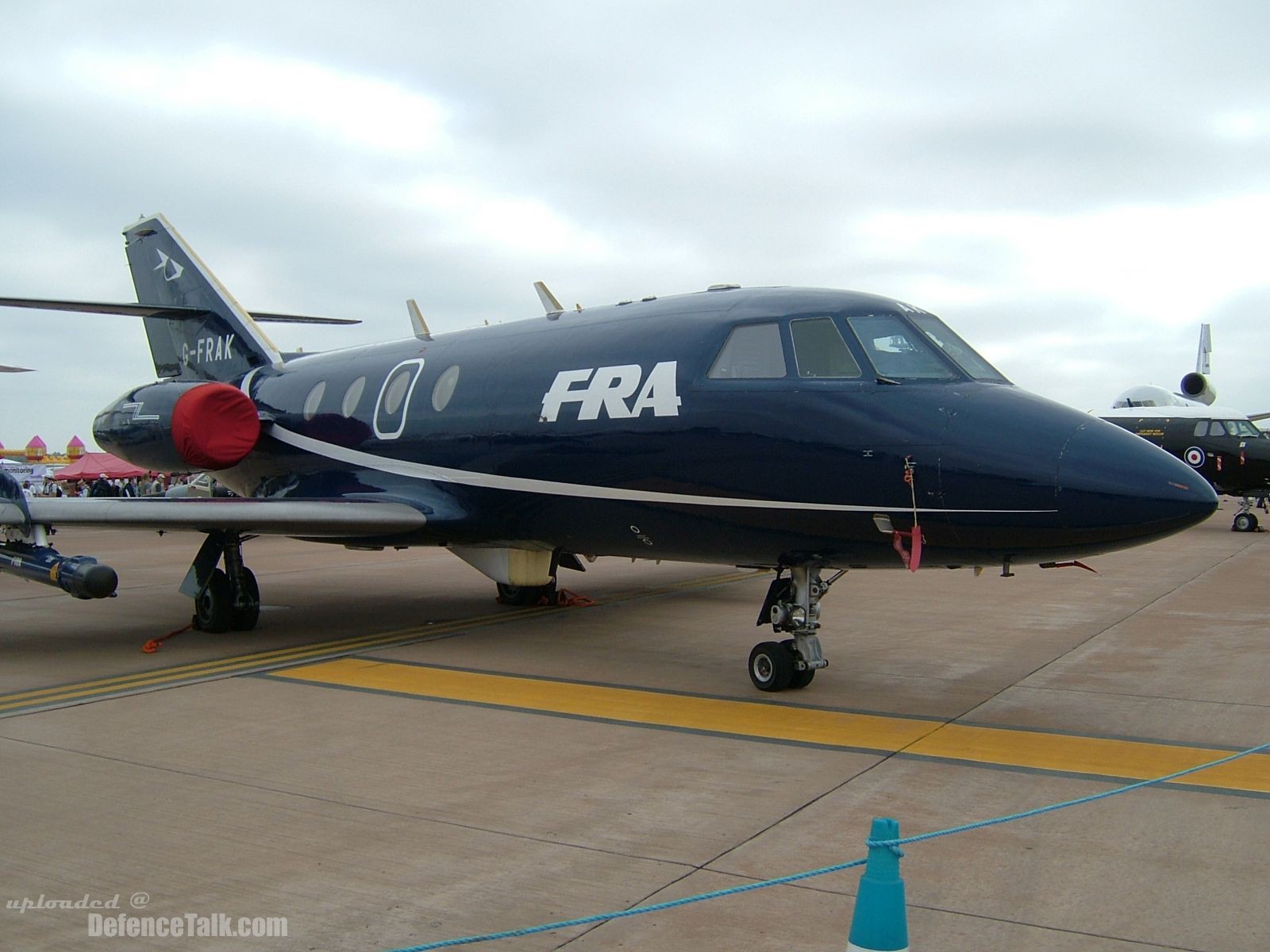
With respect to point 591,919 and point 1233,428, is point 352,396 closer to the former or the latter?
point 591,919

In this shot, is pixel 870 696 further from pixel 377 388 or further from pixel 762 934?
pixel 377 388

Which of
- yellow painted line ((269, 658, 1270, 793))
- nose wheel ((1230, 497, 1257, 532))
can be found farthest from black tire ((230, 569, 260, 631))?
nose wheel ((1230, 497, 1257, 532))

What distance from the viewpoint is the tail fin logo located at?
15688 mm

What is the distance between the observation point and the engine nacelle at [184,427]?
1233 cm

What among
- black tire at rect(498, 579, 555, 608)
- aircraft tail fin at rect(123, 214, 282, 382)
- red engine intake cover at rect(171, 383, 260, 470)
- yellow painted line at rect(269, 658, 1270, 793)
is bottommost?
yellow painted line at rect(269, 658, 1270, 793)

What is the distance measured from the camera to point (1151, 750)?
632 centimetres

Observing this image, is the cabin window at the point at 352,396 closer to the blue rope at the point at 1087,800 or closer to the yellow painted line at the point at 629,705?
the yellow painted line at the point at 629,705

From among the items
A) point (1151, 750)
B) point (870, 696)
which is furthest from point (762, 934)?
point (870, 696)

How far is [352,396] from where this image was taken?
12.2 m

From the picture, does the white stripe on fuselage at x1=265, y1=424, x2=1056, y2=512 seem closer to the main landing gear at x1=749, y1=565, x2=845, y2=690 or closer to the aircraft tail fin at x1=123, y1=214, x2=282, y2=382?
the main landing gear at x1=749, y1=565, x2=845, y2=690

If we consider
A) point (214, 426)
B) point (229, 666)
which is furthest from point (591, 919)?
point (214, 426)

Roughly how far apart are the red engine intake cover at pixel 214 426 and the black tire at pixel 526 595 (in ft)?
12.1

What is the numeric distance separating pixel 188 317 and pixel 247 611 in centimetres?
609

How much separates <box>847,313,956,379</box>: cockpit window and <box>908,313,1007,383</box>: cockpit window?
0.12 m
